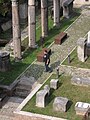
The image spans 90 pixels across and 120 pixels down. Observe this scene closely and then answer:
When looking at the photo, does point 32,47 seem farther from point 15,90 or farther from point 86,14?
point 86,14

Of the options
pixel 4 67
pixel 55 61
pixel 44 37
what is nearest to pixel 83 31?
pixel 44 37

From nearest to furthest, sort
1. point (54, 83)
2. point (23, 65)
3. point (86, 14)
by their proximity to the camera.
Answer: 1. point (54, 83)
2. point (23, 65)
3. point (86, 14)

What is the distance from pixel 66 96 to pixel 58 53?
700cm

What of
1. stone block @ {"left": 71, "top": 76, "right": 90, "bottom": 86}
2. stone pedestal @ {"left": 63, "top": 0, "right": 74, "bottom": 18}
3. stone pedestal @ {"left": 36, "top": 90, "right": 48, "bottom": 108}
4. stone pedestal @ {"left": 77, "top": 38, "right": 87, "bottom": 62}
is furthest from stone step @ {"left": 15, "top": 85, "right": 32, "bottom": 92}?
stone pedestal @ {"left": 63, "top": 0, "right": 74, "bottom": 18}

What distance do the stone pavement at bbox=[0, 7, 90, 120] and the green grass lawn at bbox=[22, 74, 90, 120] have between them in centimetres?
146

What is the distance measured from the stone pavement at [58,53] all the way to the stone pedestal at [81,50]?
1.70m

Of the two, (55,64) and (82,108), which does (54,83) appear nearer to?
(82,108)

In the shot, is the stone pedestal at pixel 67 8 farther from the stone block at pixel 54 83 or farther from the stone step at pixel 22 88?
the stone block at pixel 54 83

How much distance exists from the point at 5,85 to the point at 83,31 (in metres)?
A: 10.3

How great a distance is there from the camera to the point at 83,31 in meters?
36.2

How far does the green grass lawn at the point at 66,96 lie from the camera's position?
944 inches

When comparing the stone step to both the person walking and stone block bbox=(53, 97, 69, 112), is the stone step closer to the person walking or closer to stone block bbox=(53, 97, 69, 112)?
the person walking

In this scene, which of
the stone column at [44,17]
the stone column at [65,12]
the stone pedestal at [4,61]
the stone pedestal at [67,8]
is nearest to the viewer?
the stone pedestal at [4,61]

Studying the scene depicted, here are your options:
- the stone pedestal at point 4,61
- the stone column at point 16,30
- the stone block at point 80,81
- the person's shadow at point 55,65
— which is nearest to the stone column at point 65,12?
the stone column at point 16,30
